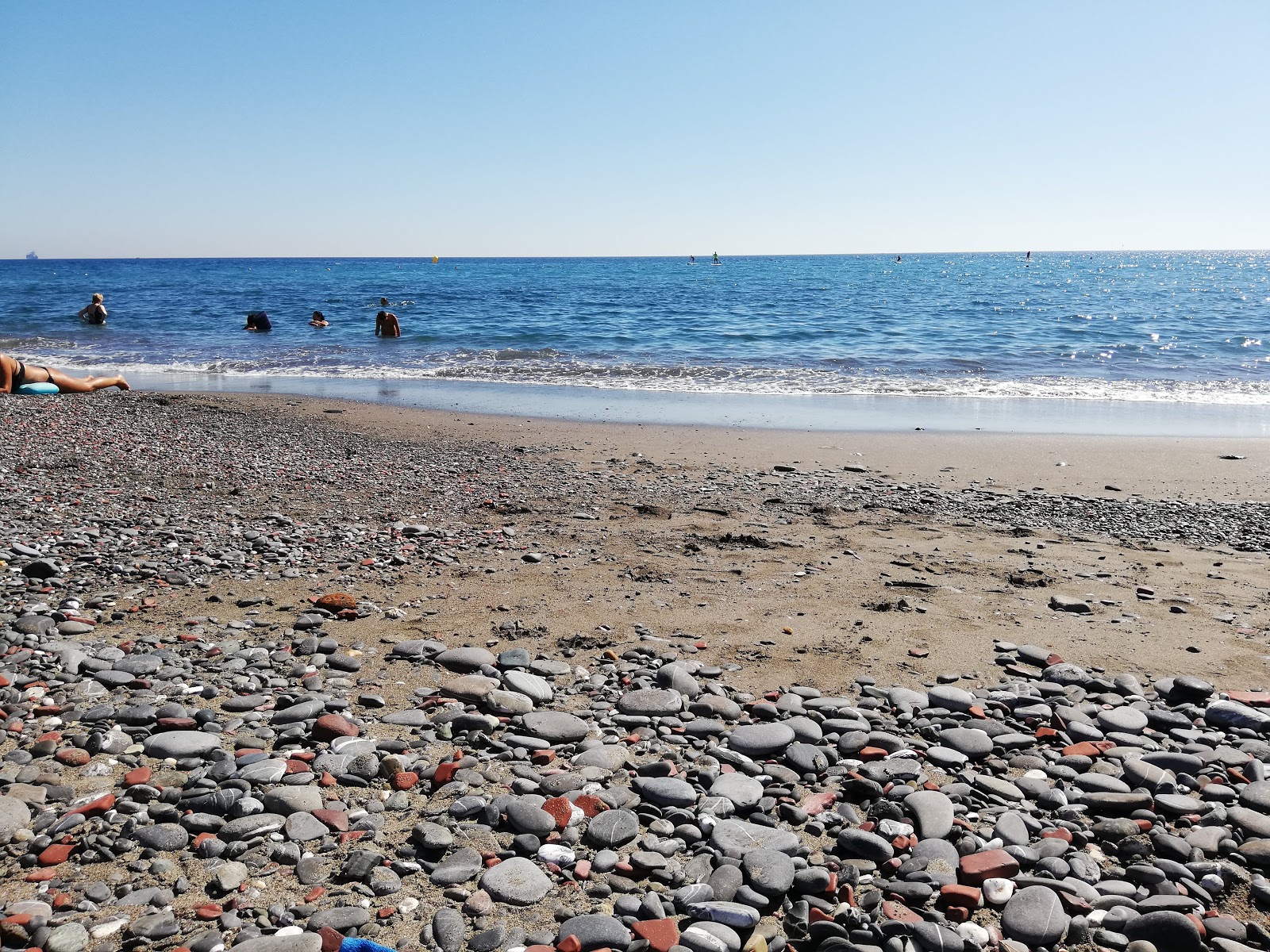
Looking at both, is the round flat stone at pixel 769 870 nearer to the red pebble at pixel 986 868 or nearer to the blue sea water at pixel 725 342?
the red pebble at pixel 986 868

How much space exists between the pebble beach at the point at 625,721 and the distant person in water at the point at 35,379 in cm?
747

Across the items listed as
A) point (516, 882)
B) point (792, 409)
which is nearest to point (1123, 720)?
point (516, 882)

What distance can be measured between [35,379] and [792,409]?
1280cm

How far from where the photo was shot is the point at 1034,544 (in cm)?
733

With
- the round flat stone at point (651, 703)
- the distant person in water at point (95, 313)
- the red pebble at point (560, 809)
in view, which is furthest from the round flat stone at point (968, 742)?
the distant person in water at point (95, 313)

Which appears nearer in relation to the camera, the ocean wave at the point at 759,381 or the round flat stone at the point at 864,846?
the round flat stone at the point at 864,846

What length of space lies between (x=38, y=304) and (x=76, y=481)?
146 ft

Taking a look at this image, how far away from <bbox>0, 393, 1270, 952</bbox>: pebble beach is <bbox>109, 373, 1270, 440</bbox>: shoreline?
5.19 metres

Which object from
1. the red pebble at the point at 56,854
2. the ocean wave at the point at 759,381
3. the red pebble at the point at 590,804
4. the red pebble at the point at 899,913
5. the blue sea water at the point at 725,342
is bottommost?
the red pebble at the point at 899,913

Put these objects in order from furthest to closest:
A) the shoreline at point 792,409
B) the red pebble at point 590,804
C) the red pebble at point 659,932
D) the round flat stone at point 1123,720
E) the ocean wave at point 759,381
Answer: the ocean wave at point 759,381, the shoreline at point 792,409, the round flat stone at point 1123,720, the red pebble at point 590,804, the red pebble at point 659,932

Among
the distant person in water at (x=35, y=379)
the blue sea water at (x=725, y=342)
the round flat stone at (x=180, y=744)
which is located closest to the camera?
the round flat stone at (x=180, y=744)

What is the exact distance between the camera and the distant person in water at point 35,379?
14531 mm

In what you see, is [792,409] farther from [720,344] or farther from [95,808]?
[95,808]

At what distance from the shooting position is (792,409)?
1540 cm
